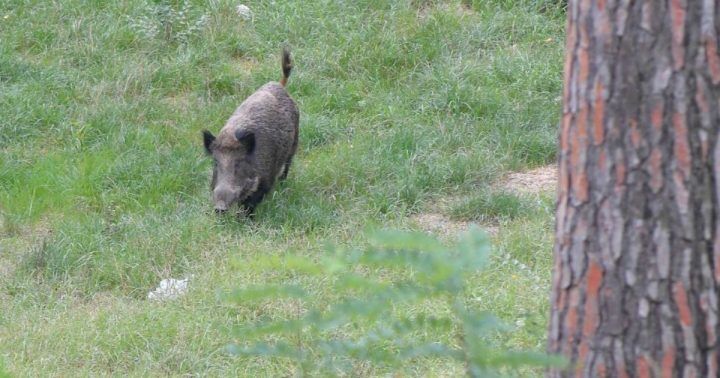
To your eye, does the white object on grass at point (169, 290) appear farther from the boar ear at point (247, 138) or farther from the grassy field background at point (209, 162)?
the boar ear at point (247, 138)

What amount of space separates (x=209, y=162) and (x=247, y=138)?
2.77 ft

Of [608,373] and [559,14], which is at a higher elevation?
[608,373]

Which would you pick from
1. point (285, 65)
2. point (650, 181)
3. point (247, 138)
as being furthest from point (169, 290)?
point (650, 181)

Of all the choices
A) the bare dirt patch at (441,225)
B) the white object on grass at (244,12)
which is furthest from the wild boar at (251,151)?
the white object on grass at (244,12)

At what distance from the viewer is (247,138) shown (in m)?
7.99

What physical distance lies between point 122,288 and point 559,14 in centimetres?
622

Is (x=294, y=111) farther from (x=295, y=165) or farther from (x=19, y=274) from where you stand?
(x=19, y=274)

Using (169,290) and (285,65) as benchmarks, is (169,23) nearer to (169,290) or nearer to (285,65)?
(285,65)

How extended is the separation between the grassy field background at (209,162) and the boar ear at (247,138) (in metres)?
0.47

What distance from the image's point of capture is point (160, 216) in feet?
25.9

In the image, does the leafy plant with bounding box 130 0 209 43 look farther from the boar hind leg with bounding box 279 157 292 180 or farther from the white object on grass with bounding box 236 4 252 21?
the boar hind leg with bounding box 279 157 292 180

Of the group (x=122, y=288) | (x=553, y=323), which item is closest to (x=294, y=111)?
(x=122, y=288)

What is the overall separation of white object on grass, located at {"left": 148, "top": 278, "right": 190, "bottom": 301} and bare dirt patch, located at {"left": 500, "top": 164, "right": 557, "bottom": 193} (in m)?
2.77

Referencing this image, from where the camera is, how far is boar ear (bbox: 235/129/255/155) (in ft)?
26.1
